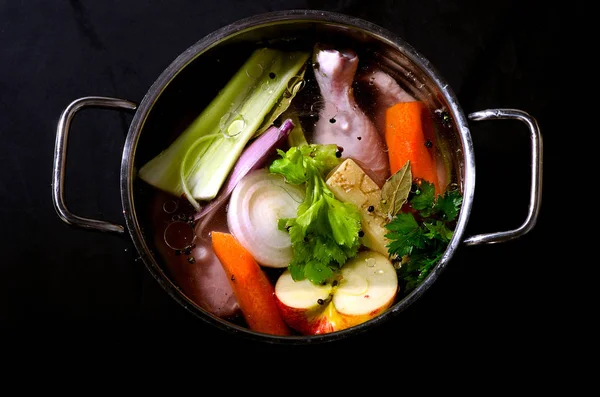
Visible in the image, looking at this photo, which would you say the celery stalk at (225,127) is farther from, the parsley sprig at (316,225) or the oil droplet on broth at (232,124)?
the parsley sprig at (316,225)

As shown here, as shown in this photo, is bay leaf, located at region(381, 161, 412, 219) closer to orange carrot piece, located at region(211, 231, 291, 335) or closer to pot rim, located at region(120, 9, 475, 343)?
pot rim, located at region(120, 9, 475, 343)

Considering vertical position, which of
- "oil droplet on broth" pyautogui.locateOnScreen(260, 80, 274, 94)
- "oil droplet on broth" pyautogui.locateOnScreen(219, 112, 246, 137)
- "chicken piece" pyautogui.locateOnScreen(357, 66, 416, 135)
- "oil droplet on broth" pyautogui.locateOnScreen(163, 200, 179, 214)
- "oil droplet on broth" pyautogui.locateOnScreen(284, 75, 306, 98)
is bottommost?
"oil droplet on broth" pyautogui.locateOnScreen(163, 200, 179, 214)

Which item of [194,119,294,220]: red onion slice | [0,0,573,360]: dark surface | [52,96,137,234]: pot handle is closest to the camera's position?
[52,96,137,234]: pot handle

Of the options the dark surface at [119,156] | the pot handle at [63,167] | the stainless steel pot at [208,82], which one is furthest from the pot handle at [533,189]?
the pot handle at [63,167]

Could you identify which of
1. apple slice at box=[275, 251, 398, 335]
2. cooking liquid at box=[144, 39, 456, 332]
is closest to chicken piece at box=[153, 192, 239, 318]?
cooking liquid at box=[144, 39, 456, 332]

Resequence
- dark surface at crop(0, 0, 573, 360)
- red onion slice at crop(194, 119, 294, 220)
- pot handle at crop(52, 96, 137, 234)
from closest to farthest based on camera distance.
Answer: pot handle at crop(52, 96, 137, 234) → red onion slice at crop(194, 119, 294, 220) → dark surface at crop(0, 0, 573, 360)

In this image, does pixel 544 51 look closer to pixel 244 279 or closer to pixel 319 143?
pixel 319 143
